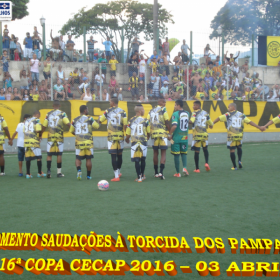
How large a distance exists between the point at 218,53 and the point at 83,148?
1650 cm

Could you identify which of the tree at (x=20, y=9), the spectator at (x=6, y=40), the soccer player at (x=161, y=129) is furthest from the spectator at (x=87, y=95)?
the tree at (x=20, y=9)

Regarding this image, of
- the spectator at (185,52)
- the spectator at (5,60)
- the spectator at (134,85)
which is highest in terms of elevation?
the spectator at (185,52)

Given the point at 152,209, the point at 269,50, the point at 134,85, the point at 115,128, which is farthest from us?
the point at 269,50

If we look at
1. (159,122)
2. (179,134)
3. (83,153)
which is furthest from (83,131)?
(179,134)

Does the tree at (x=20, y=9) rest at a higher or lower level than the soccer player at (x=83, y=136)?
higher

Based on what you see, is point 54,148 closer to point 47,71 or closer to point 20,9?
point 47,71

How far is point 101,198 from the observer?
25.3 feet

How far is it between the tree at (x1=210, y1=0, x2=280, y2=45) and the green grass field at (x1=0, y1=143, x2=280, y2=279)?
3549cm

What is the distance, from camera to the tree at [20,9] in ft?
101

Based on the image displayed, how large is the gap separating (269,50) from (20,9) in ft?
67.5

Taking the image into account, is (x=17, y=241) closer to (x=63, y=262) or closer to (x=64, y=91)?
(x=63, y=262)

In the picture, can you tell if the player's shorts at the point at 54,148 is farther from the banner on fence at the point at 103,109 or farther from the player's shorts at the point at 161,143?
the banner on fence at the point at 103,109

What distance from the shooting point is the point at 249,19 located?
145 feet

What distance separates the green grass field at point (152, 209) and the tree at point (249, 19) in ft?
116
